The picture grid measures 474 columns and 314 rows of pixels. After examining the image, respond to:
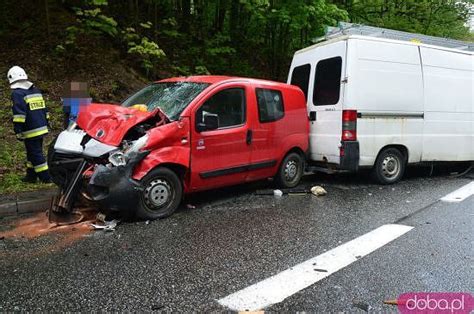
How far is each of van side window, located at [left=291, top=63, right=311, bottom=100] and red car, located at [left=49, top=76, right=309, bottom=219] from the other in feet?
3.23

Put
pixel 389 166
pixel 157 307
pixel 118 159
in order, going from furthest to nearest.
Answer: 1. pixel 389 166
2. pixel 118 159
3. pixel 157 307

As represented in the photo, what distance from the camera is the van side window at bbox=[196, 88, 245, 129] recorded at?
18.2 ft

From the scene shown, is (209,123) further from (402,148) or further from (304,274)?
(402,148)

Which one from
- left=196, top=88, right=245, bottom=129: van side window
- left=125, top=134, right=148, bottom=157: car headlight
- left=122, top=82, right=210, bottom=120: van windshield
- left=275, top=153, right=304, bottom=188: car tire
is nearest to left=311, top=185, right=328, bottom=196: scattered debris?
left=275, top=153, right=304, bottom=188: car tire

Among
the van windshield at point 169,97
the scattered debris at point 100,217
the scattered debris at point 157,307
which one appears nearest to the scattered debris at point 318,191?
the van windshield at point 169,97

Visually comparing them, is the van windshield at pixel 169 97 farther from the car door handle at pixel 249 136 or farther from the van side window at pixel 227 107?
the car door handle at pixel 249 136

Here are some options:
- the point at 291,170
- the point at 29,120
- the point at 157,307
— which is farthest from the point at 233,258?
the point at 29,120

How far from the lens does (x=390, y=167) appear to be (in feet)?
24.1

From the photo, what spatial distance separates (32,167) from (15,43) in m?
6.02

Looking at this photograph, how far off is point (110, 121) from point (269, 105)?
2.48m

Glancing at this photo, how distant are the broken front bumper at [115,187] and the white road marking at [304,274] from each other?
2036 mm

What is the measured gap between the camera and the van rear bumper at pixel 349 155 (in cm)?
664

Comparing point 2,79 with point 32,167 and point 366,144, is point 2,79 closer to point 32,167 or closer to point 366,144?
point 32,167

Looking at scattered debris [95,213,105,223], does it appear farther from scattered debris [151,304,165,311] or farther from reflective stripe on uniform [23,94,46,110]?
reflective stripe on uniform [23,94,46,110]
